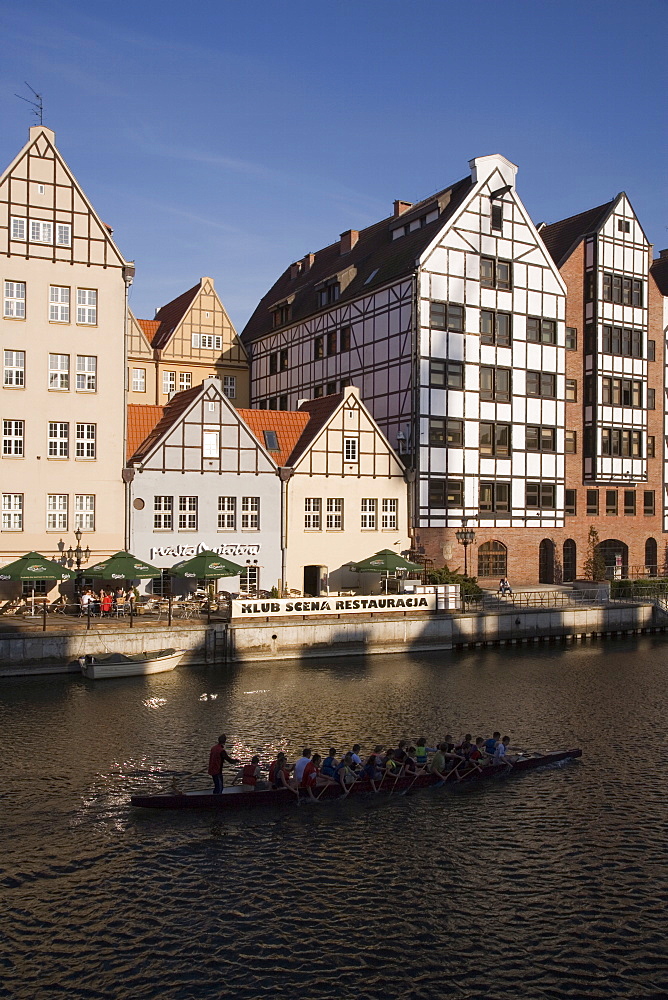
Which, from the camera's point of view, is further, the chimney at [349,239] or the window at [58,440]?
the chimney at [349,239]

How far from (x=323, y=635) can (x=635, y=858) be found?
24122mm

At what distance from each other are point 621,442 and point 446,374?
15580mm

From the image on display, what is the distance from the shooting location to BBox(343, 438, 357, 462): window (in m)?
53.8

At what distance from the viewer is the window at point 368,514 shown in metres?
54.1

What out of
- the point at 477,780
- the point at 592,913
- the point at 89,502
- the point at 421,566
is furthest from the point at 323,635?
the point at 592,913

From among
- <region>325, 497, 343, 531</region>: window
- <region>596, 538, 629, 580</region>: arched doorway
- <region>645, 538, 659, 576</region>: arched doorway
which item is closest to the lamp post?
<region>325, 497, 343, 531</region>: window

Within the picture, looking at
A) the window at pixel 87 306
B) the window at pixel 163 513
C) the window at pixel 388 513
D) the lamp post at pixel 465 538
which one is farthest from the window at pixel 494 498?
the window at pixel 87 306

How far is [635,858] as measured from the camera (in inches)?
795

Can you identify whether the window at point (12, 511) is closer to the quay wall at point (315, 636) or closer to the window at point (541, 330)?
the quay wall at point (315, 636)

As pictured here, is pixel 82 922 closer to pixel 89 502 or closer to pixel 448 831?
pixel 448 831

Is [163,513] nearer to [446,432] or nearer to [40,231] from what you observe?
[40,231]

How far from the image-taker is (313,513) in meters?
52.8

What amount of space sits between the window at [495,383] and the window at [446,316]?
10.3 ft

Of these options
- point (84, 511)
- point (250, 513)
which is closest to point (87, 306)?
point (84, 511)
